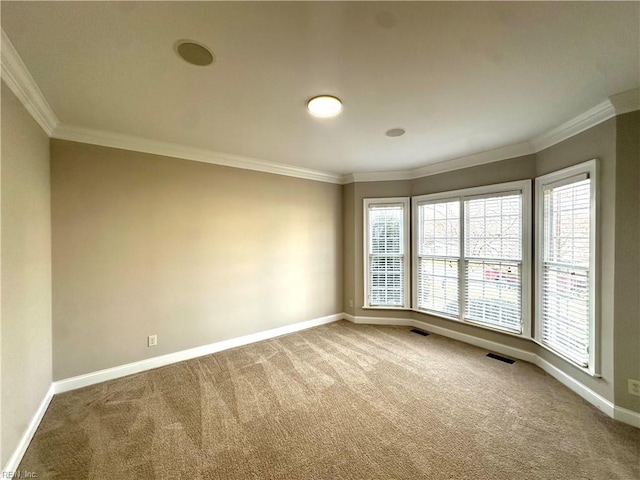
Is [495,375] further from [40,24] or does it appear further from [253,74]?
[40,24]

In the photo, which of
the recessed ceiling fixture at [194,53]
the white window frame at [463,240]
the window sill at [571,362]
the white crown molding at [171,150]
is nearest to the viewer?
the recessed ceiling fixture at [194,53]

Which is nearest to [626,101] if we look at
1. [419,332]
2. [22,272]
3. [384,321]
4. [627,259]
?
[627,259]

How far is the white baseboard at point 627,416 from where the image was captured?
2027mm

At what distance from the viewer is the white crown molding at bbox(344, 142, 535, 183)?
3.11 m

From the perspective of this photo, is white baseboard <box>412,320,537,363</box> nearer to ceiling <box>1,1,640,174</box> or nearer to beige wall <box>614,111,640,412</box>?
beige wall <box>614,111,640,412</box>

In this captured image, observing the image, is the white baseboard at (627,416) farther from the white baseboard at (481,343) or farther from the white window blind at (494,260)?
the white window blind at (494,260)

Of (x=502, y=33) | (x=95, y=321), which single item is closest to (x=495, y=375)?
(x=502, y=33)

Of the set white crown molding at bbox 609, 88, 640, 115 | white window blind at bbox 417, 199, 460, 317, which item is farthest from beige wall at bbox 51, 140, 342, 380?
white crown molding at bbox 609, 88, 640, 115

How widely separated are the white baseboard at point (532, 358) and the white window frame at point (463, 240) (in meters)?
0.21

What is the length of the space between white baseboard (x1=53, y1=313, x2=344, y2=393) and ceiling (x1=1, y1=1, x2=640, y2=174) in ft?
8.14

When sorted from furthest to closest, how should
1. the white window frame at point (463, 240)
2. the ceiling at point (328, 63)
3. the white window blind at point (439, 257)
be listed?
the white window blind at point (439, 257) → the white window frame at point (463, 240) → the ceiling at point (328, 63)

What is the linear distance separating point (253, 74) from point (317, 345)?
10.4ft

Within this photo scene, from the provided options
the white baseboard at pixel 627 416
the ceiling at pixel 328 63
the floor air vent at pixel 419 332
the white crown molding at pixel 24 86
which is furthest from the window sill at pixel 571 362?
the white crown molding at pixel 24 86

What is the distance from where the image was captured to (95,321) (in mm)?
2656
